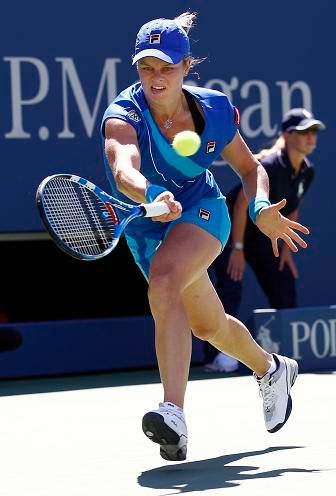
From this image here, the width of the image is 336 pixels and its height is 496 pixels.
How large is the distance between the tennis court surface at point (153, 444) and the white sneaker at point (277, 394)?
9cm

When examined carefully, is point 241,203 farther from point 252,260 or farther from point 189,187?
point 189,187

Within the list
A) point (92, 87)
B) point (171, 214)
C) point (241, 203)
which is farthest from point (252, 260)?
point (171, 214)

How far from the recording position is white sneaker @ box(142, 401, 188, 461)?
3.95m

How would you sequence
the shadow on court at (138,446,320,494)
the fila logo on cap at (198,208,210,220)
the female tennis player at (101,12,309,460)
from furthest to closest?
the fila logo on cap at (198,208,210,220) < the female tennis player at (101,12,309,460) < the shadow on court at (138,446,320,494)

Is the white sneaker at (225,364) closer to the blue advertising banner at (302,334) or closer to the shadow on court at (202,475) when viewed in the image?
the blue advertising banner at (302,334)

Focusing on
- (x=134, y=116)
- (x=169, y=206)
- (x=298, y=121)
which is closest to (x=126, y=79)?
(x=298, y=121)

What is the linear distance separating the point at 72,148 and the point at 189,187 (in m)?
2.98

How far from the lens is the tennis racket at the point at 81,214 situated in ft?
13.1

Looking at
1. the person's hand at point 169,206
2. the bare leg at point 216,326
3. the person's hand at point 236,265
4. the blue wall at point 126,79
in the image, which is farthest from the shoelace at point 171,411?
the blue wall at point 126,79

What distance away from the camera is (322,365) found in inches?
285

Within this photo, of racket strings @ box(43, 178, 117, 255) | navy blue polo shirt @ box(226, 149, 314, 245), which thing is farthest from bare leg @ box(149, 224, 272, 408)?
navy blue polo shirt @ box(226, 149, 314, 245)

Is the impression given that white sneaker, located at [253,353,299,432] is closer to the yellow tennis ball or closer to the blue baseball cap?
the yellow tennis ball

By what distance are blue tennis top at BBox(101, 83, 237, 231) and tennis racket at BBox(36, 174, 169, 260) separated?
130 mm

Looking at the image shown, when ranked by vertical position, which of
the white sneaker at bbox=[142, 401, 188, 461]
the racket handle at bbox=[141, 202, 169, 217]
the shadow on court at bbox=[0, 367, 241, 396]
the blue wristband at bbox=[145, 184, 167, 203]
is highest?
the shadow on court at bbox=[0, 367, 241, 396]
